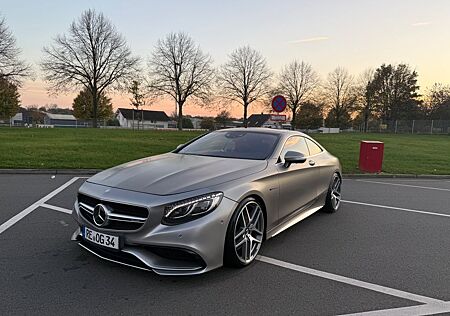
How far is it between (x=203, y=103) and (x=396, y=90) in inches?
1380

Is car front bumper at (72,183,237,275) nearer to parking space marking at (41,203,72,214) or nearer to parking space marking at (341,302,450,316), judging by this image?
parking space marking at (341,302,450,316)

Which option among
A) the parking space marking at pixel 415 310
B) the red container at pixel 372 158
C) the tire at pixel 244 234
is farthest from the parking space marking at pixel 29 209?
the red container at pixel 372 158

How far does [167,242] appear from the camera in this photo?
118 inches

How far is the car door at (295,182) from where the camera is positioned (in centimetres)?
429

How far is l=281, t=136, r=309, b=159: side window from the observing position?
4.74 meters

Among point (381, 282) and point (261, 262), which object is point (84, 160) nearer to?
point (261, 262)

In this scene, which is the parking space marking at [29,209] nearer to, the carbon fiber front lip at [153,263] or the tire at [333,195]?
the carbon fiber front lip at [153,263]

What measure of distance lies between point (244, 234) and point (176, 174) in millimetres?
932

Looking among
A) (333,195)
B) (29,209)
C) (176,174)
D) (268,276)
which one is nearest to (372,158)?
(333,195)

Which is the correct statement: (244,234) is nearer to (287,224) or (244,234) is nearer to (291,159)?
(287,224)

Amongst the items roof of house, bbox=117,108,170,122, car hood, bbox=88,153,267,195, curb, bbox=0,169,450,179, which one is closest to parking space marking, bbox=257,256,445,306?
car hood, bbox=88,153,267,195

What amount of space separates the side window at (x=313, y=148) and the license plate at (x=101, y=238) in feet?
11.3

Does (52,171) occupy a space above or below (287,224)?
below

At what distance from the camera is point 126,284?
319 cm
